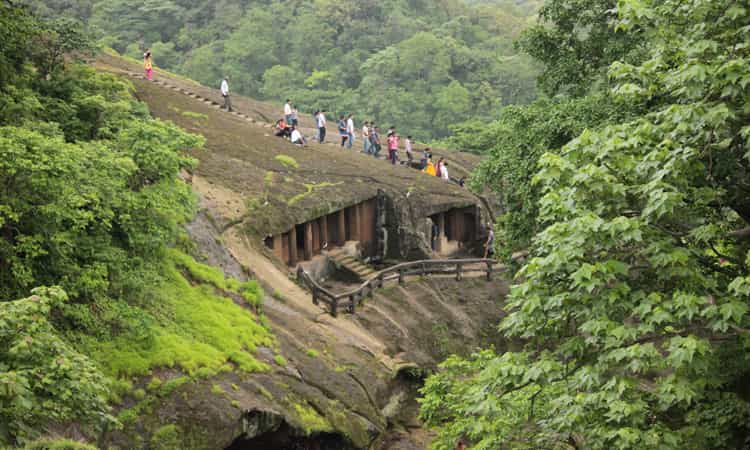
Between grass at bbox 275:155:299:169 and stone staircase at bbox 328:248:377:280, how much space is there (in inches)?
130

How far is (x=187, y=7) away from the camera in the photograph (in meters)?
65.2

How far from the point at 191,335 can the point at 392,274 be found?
31.3ft

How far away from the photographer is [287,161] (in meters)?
27.4

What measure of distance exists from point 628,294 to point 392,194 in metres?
18.8

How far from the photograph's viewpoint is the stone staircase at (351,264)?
1009 inches

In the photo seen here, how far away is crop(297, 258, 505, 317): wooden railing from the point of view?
70.4ft

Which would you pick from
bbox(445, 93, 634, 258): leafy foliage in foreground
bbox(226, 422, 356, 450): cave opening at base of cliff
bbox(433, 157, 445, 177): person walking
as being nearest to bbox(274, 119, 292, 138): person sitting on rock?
bbox(433, 157, 445, 177): person walking

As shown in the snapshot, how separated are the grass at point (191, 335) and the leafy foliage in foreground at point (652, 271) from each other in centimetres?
627

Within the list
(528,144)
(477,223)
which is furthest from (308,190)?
(528,144)

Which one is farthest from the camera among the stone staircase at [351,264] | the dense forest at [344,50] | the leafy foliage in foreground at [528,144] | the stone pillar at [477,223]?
the dense forest at [344,50]

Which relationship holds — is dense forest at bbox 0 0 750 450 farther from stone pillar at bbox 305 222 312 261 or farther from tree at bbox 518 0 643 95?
stone pillar at bbox 305 222 312 261

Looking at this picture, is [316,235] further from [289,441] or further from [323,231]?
[289,441]

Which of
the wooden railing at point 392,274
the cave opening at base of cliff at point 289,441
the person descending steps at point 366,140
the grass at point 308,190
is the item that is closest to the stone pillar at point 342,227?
the grass at point 308,190

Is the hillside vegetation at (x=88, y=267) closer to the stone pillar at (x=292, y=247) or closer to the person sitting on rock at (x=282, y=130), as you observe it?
the stone pillar at (x=292, y=247)
